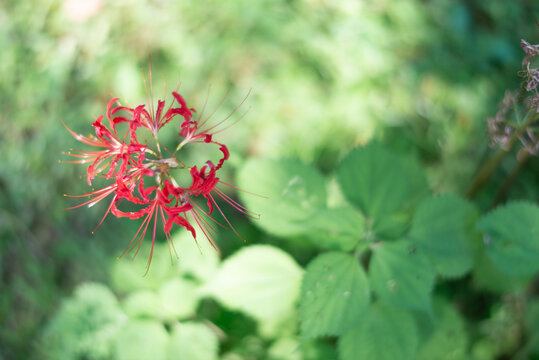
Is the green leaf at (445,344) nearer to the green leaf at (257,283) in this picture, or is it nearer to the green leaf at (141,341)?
the green leaf at (257,283)

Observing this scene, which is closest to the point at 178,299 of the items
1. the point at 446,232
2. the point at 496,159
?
the point at 446,232

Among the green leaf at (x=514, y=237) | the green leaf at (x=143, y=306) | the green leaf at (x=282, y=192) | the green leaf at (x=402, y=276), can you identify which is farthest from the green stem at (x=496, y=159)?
the green leaf at (x=143, y=306)

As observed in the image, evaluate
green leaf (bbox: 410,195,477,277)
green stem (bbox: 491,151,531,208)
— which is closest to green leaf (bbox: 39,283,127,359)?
green leaf (bbox: 410,195,477,277)

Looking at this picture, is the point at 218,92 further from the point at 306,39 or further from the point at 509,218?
the point at 509,218

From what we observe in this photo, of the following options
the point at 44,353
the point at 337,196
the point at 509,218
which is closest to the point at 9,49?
the point at 44,353

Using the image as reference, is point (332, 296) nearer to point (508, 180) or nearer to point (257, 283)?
point (257, 283)

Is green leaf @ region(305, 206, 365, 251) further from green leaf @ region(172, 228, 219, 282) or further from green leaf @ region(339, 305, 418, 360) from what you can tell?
green leaf @ region(172, 228, 219, 282)

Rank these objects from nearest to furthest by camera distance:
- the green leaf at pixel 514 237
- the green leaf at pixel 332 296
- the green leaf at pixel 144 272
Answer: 1. the green leaf at pixel 332 296
2. the green leaf at pixel 514 237
3. the green leaf at pixel 144 272
